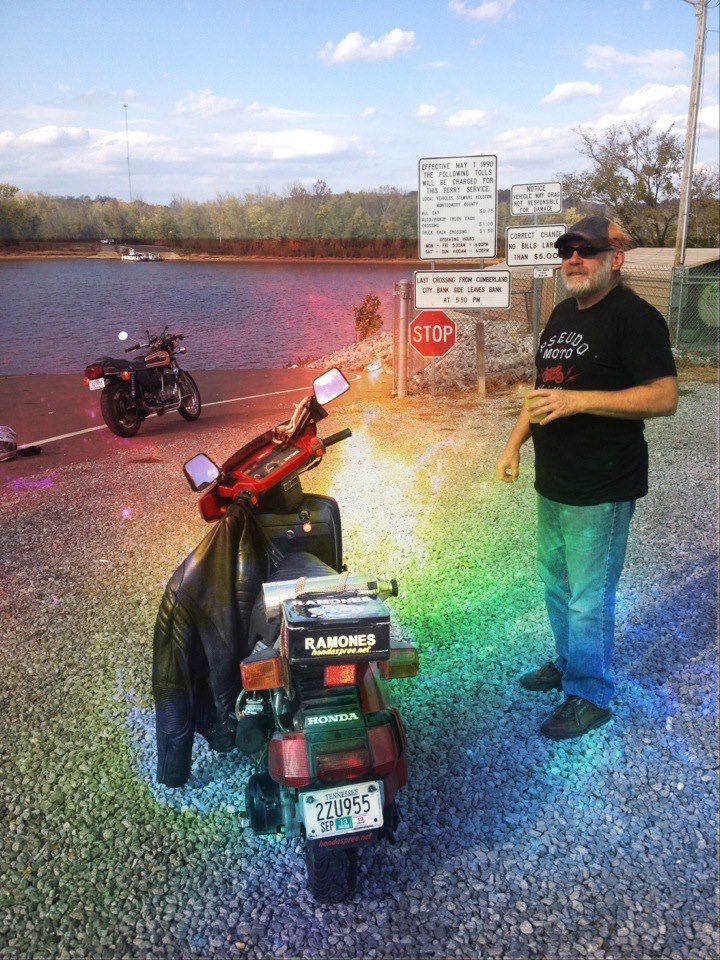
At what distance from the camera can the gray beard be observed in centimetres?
270

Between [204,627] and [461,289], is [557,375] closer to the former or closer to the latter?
[204,627]

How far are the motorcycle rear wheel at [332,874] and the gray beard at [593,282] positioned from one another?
2.00 meters

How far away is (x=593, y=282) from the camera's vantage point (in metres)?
2.72

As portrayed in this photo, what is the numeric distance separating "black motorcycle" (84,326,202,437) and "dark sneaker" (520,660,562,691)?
5.88 m

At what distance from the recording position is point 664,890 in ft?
7.54

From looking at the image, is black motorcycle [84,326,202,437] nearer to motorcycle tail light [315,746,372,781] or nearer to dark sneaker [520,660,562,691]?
dark sneaker [520,660,562,691]

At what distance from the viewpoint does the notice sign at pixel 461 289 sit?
955 cm

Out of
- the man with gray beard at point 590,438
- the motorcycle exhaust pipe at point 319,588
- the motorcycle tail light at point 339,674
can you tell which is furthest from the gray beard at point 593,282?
the motorcycle tail light at point 339,674

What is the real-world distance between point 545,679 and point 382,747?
5.29 feet

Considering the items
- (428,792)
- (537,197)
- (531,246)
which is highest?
(537,197)

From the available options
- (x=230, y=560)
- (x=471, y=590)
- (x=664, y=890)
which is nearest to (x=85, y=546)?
(x=471, y=590)

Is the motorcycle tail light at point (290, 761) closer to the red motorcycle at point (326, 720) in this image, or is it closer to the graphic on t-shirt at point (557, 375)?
the red motorcycle at point (326, 720)

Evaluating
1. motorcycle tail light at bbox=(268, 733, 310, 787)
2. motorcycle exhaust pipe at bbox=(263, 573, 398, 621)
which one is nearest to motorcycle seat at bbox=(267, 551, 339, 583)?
motorcycle exhaust pipe at bbox=(263, 573, 398, 621)

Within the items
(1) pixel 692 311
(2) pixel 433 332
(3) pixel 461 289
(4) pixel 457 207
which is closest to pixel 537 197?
(4) pixel 457 207
